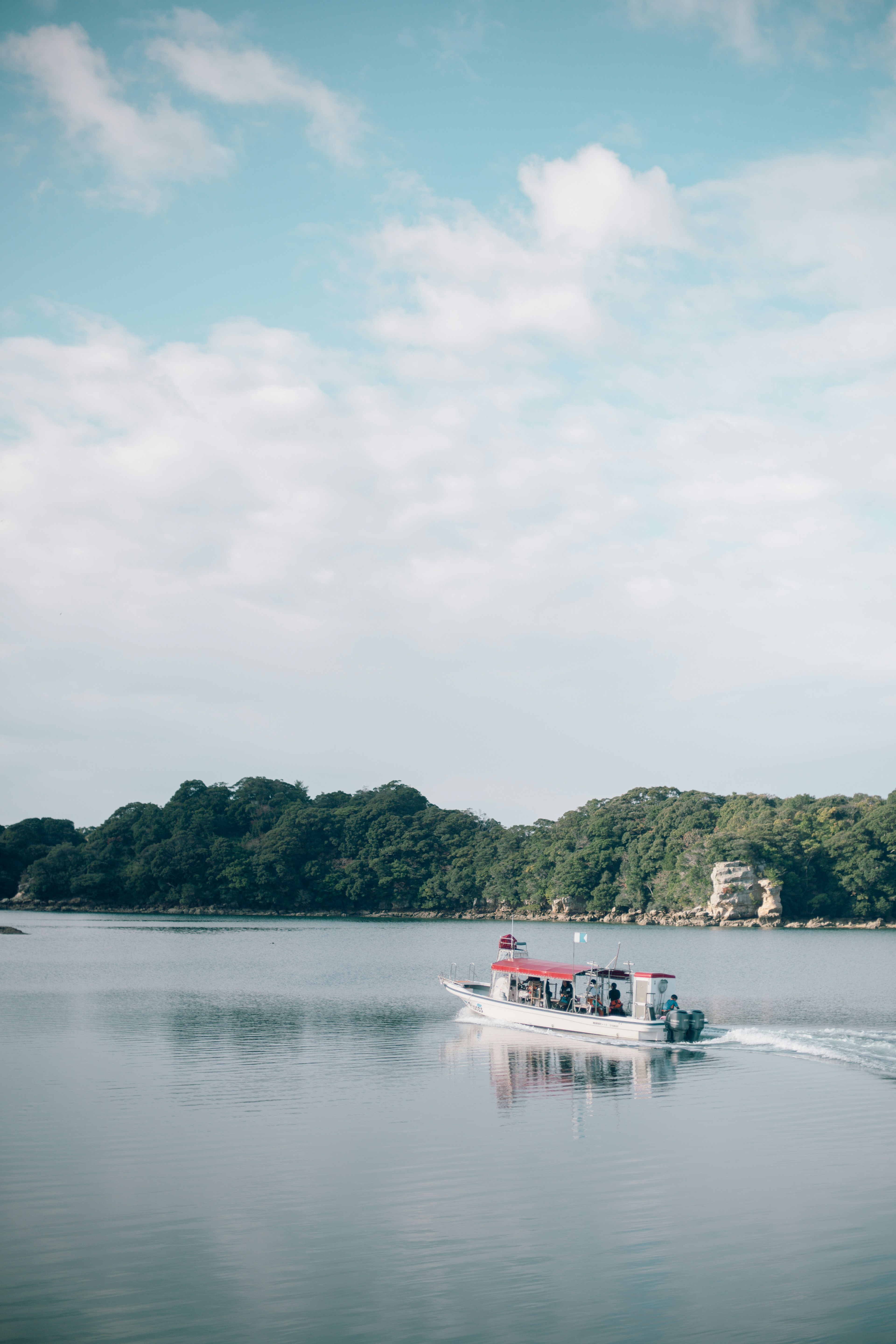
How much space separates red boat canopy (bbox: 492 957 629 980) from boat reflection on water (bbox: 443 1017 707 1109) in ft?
7.70

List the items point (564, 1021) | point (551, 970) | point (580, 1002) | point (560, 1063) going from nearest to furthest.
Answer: point (560, 1063), point (564, 1021), point (580, 1002), point (551, 970)

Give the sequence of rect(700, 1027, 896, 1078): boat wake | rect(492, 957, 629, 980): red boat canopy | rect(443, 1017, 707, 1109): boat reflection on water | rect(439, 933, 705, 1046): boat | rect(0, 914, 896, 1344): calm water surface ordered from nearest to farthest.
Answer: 1. rect(0, 914, 896, 1344): calm water surface
2. rect(443, 1017, 707, 1109): boat reflection on water
3. rect(700, 1027, 896, 1078): boat wake
4. rect(439, 933, 705, 1046): boat
5. rect(492, 957, 629, 980): red boat canopy

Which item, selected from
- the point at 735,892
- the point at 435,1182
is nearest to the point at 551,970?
the point at 435,1182

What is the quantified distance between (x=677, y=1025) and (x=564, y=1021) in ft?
16.4

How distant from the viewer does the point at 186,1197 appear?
18.5 metres

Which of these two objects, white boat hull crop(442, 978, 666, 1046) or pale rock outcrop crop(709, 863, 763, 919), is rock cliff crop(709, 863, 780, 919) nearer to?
pale rock outcrop crop(709, 863, 763, 919)

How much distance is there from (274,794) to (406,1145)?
156750mm

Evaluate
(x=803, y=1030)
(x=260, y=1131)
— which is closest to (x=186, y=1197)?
(x=260, y=1131)

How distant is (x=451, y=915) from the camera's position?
154 m

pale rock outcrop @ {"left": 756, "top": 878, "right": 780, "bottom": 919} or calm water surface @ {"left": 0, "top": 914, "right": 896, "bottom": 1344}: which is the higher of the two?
pale rock outcrop @ {"left": 756, "top": 878, "right": 780, "bottom": 919}

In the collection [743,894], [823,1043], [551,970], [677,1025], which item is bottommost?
[823,1043]

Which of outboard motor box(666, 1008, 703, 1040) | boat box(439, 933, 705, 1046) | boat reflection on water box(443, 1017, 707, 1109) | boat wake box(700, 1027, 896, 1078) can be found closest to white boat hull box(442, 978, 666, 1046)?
boat box(439, 933, 705, 1046)

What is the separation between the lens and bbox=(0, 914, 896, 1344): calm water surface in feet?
45.5

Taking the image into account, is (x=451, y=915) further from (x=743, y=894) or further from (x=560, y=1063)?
(x=560, y=1063)
